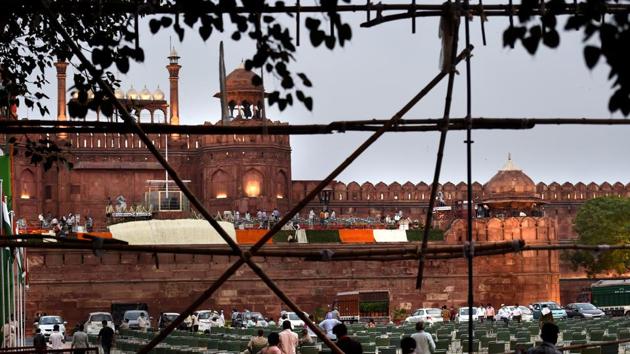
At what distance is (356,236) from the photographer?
178ft

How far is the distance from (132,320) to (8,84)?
97.6 ft

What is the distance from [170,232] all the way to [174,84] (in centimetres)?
1576

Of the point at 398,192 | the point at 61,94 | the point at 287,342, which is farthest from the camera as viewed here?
the point at 398,192

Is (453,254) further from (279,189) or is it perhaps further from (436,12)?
(279,189)

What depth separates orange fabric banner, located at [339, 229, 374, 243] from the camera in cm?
5406

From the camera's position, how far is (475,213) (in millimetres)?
61750

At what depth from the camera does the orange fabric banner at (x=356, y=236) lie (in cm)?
5406

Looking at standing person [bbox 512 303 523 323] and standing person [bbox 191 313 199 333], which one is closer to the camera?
standing person [bbox 191 313 199 333]

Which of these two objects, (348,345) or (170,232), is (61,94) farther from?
(348,345)

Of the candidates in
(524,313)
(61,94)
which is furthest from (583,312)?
(61,94)

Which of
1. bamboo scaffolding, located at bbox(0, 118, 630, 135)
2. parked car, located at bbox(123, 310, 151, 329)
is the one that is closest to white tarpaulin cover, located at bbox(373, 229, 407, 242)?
parked car, located at bbox(123, 310, 151, 329)

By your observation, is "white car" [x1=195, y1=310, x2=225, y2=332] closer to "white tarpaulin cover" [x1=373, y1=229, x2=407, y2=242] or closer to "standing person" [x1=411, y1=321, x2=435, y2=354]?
"white tarpaulin cover" [x1=373, y1=229, x2=407, y2=242]

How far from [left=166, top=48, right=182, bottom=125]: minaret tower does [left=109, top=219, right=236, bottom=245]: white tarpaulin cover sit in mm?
13398

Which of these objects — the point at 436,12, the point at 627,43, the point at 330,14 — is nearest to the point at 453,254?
the point at 436,12
